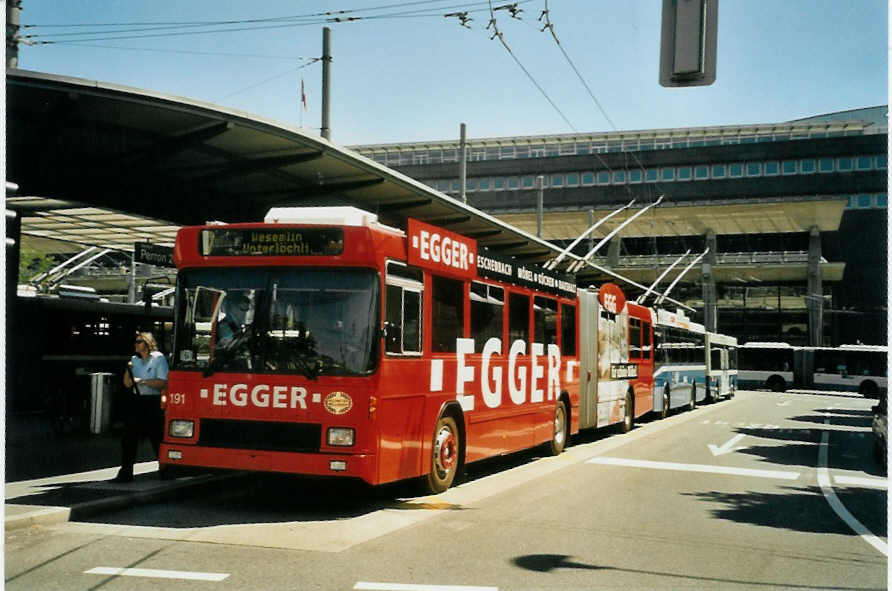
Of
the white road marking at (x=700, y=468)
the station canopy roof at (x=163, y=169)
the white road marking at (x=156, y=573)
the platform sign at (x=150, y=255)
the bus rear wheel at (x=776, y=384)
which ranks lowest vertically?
the bus rear wheel at (x=776, y=384)

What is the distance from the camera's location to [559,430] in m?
15.2

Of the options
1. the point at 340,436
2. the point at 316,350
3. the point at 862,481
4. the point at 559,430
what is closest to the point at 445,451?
the point at 340,436

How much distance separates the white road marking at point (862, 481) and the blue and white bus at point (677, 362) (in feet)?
34.0

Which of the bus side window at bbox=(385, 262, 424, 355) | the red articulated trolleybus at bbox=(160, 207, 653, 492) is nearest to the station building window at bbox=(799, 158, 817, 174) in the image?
the red articulated trolleybus at bbox=(160, 207, 653, 492)

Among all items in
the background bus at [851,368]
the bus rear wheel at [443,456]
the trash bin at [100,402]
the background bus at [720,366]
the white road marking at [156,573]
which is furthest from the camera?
the background bus at [851,368]

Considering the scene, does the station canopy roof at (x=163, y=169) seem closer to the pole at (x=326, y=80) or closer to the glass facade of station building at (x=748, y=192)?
the pole at (x=326, y=80)

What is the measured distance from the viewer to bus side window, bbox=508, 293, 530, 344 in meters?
12.6

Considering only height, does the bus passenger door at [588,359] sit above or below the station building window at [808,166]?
below

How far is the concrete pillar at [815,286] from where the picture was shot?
63875 mm

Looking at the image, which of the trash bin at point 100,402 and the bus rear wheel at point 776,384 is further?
the bus rear wheel at point 776,384

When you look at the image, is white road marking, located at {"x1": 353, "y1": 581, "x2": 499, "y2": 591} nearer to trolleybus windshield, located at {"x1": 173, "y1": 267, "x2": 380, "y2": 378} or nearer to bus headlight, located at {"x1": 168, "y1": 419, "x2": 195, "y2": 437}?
trolleybus windshield, located at {"x1": 173, "y1": 267, "x2": 380, "y2": 378}

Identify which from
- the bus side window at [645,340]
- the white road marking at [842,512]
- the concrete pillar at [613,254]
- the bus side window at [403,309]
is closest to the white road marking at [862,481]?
the white road marking at [842,512]

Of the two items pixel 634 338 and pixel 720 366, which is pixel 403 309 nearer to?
pixel 634 338

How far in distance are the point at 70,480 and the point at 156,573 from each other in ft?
14.9
